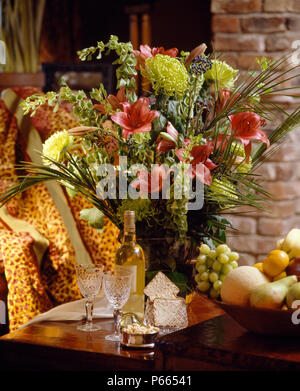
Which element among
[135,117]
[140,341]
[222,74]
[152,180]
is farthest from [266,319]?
[222,74]

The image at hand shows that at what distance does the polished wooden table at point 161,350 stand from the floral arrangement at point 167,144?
0.25 m

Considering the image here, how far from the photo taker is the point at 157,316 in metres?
1.39

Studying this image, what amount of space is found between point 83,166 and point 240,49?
1.37 meters

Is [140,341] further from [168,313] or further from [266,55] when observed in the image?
[266,55]

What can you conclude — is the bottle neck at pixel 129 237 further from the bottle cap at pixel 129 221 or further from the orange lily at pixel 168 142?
the orange lily at pixel 168 142

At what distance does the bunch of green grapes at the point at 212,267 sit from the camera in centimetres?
137

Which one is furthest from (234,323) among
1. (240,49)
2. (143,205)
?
(240,49)

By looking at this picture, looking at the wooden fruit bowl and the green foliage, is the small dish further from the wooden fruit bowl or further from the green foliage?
the green foliage

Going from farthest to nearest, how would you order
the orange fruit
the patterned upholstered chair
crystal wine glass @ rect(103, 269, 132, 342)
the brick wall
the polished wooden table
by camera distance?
the brick wall
the patterned upholstered chair
crystal wine glass @ rect(103, 269, 132, 342)
the orange fruit
the polished wooden table

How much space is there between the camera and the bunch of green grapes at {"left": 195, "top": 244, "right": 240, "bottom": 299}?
1.37 meters

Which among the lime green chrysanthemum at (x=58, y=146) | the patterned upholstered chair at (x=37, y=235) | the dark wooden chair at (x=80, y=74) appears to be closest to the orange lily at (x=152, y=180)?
the lime green chrysanthemum at (x=58, y=146)

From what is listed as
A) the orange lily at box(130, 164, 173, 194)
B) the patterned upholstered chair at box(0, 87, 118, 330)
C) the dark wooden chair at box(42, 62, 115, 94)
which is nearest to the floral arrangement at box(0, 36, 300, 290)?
the orange lily at box(130, 164, 173, 194)

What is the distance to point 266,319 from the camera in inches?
45.8

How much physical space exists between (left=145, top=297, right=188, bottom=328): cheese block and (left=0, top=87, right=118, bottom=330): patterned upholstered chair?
0.83 meters
